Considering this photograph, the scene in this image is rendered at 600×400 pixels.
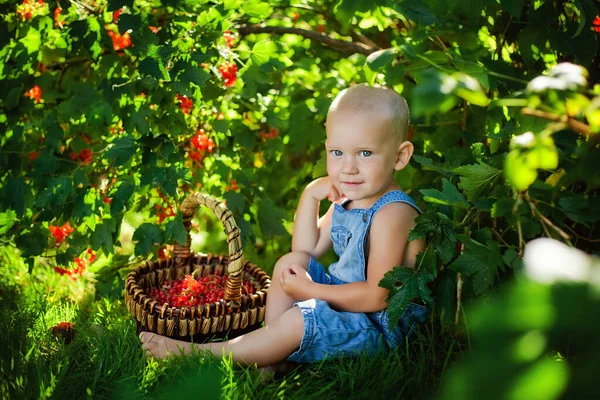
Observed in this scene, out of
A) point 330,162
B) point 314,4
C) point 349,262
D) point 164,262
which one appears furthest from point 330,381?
point 314,4

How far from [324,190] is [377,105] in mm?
424

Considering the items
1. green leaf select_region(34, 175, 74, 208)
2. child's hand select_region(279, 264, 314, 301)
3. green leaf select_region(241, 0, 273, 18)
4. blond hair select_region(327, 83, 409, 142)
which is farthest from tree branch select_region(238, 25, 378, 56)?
child's hand select_region(279, 264, 314, 301)

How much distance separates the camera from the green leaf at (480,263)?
67.5 inches

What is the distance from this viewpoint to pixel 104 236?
8.13ft

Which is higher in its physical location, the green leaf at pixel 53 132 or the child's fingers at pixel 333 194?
the green leaf at pixel 53 132

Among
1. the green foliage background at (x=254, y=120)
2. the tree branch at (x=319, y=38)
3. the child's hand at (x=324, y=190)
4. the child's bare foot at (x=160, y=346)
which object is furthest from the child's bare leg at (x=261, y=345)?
the tree branch at (x=319, y=38)

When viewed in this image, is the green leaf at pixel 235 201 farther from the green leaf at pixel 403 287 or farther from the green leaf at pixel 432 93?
the green leaf at pixel 432 93

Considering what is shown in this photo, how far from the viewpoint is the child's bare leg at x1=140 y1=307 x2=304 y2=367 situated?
2.03m

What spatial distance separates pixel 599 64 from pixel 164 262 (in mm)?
1759

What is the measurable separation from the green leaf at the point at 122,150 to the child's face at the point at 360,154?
2.32 feet

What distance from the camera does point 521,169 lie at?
111cm

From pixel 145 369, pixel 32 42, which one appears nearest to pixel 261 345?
pixel 145 369

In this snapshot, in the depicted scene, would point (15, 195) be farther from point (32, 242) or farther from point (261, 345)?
point (261, 345)

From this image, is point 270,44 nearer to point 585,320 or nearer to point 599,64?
point 599,64
